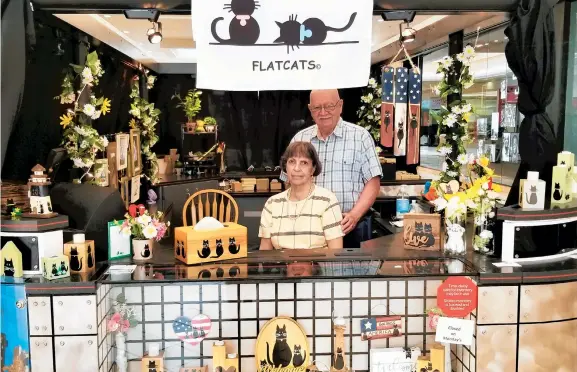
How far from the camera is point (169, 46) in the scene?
→ 28.7 ft

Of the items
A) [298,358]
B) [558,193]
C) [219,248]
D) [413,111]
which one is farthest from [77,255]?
[413,111]

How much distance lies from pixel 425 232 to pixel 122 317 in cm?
174

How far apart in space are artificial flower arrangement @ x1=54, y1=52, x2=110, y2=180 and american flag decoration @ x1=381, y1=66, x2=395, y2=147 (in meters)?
2.63

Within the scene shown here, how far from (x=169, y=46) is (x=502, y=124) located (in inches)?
200

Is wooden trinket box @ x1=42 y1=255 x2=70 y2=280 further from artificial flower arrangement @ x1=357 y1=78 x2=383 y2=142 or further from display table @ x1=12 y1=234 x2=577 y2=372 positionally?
artificial flower arrangement @ x1=357 y1=78 x2=383 y2=142

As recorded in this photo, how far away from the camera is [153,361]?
277cm

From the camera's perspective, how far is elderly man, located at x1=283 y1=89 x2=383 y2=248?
173 inches

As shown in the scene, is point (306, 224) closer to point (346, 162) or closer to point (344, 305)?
point (344, 305)

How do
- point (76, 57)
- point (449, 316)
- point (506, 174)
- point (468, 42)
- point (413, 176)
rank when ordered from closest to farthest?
point (449, 316), point (76, 57), point (506, 174), point (468, 42), point (413, 176)

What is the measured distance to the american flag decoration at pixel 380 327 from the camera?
9.35ft

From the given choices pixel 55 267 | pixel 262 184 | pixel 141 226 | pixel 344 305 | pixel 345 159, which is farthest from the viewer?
pixel 262 184

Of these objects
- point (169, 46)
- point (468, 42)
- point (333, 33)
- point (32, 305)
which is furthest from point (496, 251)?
point (169, 46)

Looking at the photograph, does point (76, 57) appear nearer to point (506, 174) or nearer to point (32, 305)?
point (32, 305)

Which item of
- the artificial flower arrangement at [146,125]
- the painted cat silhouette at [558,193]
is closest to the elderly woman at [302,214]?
the painted cat silhouette at [558,193]
